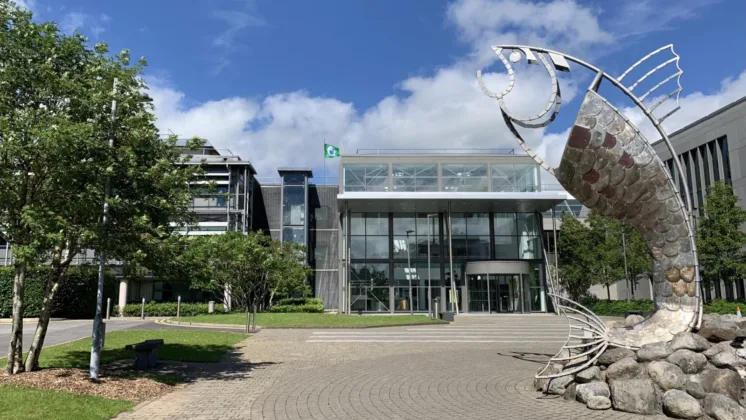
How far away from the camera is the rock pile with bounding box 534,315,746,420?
7938mm

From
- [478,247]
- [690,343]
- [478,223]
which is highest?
[478,223]

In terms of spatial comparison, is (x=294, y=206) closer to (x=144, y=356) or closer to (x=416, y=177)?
(x=416, y=177)

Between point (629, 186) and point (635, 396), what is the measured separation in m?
3.86

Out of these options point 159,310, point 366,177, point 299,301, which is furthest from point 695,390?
point 299,301

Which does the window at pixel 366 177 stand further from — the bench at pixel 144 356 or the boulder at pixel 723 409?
the boulder at pixel 723 409

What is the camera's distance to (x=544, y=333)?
23953 mm

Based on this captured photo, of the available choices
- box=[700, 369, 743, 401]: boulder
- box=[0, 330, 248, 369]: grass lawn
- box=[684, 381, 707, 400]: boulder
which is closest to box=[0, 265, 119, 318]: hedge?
box=[0, 330, 248, 369]: grass lawn

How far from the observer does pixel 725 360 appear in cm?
864

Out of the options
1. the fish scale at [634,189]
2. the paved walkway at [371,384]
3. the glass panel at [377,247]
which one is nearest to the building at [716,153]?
the glass panel at [377,247]

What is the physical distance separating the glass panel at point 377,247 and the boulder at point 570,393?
32.2 m

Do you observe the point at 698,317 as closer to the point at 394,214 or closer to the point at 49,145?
the point at 49,145

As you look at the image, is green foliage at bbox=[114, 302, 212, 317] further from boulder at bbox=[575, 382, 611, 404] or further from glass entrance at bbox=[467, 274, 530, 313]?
boulder at bbox=[575, 382, 611, 404]

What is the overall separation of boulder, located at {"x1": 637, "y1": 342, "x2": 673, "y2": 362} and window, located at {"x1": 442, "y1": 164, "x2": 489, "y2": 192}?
108 feet

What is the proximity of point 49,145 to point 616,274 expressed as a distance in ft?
122
